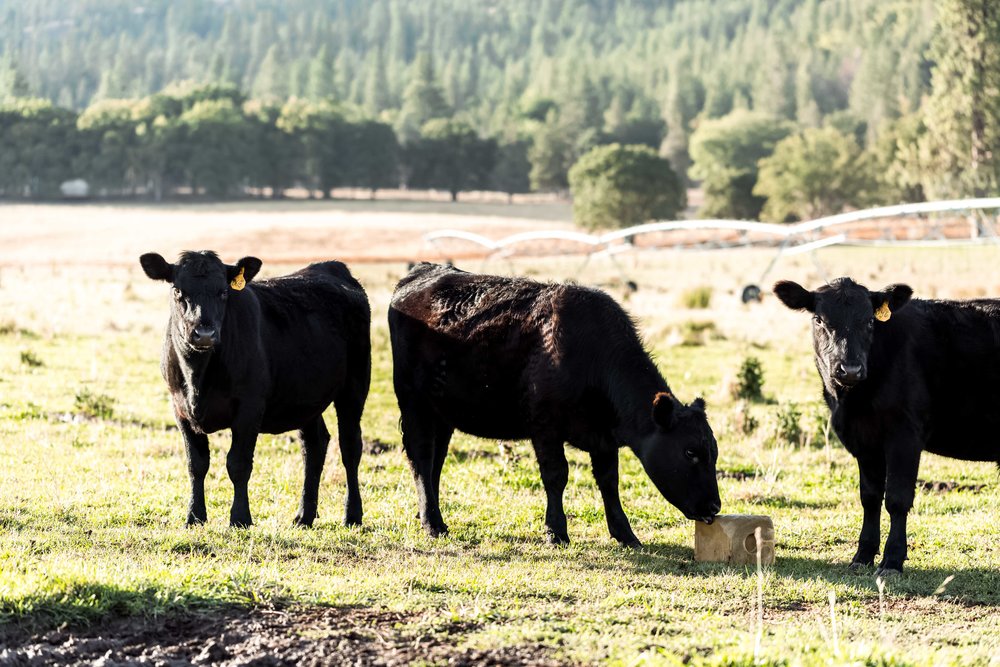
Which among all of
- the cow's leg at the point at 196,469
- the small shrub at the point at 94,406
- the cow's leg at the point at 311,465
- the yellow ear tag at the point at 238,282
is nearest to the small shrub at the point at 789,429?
the cow's leg at the point at 311,465

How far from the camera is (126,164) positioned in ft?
456

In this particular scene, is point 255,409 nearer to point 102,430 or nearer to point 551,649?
point 551,649

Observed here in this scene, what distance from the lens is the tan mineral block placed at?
955 centimetres

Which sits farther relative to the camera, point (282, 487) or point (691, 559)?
point (282, 487)

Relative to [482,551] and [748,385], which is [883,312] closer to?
[482,551]

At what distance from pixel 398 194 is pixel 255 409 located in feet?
477

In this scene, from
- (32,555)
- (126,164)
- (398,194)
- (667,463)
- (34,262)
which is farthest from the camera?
(398,194)

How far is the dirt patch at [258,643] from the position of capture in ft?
22.4

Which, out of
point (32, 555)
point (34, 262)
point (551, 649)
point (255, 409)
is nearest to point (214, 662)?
point (551, 649)

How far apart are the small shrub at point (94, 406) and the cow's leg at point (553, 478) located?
8014 millimetres

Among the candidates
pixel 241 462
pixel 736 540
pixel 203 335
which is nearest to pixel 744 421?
pixel 736 540

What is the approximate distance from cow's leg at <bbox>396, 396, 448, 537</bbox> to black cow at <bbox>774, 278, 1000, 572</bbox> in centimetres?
341

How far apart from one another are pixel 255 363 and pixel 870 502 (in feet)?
17.0

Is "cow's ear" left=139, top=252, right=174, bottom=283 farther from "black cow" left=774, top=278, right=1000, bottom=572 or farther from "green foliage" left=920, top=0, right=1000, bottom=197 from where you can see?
"green foliage" left=920, top=0, right=1000, bottom=197
